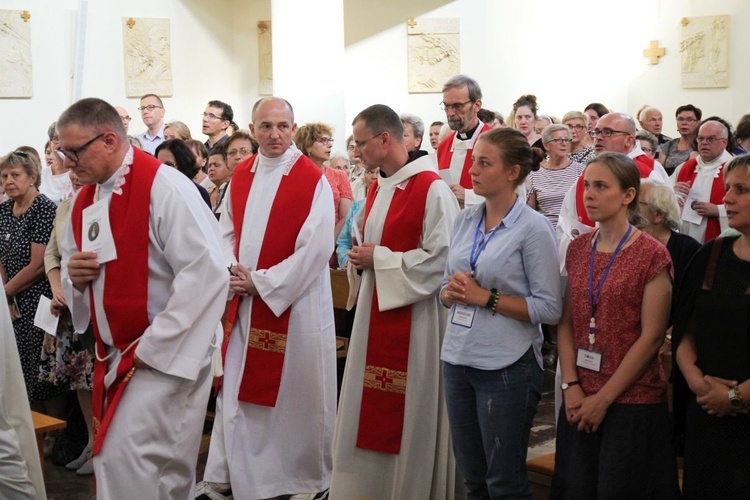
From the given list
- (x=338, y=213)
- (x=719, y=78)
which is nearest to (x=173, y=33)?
(x=338, y=213)

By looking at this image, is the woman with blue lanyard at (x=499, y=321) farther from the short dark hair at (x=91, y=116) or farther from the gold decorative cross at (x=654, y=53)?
the gold decorative cross at (x=654, y=53)

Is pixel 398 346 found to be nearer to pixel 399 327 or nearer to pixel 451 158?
pixel 399 327

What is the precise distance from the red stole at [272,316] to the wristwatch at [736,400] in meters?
2.44

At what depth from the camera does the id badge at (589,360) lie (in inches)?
138

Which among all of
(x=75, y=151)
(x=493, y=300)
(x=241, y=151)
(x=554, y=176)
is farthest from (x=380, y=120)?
(x=554, y=176)

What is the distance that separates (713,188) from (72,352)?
15.1 feet

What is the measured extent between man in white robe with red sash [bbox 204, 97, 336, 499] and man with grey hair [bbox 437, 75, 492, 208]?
1186 mm

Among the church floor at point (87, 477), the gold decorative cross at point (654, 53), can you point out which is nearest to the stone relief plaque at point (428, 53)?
the gold decorative cross at point (654, 53)

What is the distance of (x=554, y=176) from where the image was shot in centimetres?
755

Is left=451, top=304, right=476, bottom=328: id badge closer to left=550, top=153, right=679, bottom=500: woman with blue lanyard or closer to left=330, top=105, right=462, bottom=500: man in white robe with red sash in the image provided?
left=550, top=153, right=679, bottom=500: woman with blue lanyard

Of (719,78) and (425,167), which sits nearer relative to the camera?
(425,167)

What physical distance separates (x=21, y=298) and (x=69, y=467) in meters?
1.10

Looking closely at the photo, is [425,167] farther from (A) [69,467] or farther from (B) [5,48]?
(B) [5,48]

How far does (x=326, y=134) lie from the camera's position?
6789 mm
